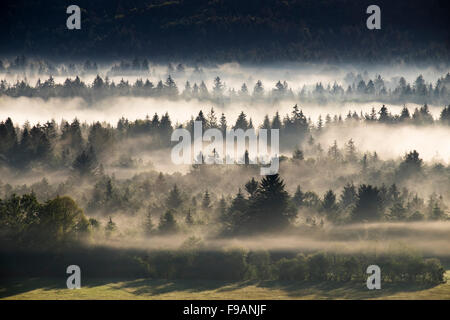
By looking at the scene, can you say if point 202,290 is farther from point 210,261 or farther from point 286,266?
point 286,266

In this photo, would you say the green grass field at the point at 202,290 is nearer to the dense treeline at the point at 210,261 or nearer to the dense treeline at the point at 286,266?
the dense treeline at the point at 286,266

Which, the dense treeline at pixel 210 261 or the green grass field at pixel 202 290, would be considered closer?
the green grass field at pixel 202 290

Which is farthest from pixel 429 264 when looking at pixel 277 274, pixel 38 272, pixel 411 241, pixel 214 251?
pixel 38 272

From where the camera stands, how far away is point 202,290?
559 ft

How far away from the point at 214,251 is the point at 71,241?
4320 cm

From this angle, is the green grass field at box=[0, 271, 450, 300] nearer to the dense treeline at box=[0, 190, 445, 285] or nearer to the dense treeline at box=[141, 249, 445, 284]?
the dense treeline at box=[141, 249, 445, 284]

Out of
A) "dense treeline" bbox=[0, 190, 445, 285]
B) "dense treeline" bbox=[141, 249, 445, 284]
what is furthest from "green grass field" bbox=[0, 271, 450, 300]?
"dense treeline" bbox=[0, 190, 445, 285]

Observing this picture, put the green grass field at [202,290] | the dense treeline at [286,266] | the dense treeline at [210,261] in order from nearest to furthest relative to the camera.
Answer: the green grass field at [202,290] → the dense treeline at [286,266] → the dense treeline at [210,261]

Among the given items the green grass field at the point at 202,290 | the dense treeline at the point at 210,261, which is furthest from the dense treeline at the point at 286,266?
the green grass field at the point at 202,290

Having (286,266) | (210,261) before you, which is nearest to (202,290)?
(210,261)

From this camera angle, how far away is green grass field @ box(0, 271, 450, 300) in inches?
6531

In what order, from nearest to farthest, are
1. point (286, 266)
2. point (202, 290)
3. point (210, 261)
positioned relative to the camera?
point (202, 290) → point (286, 266) → point (210, 261)

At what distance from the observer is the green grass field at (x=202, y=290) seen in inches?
6531

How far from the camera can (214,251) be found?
586 ft
